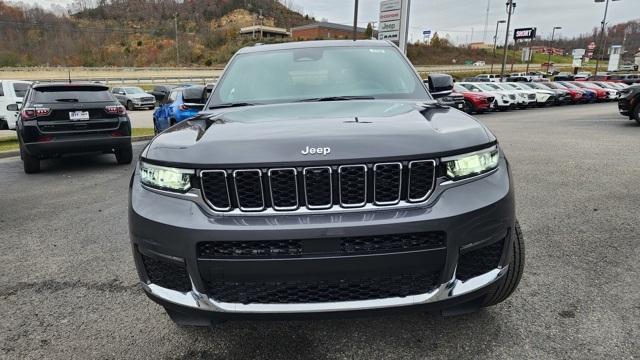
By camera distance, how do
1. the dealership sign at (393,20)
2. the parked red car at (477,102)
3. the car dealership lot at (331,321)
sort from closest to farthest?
the car dealership lot at (331,321) → the parked red car at (477,102) → the dealership sign at (393,20)

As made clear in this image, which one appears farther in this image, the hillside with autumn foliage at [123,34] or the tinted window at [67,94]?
the hillside with autumn foliage at [123,34]

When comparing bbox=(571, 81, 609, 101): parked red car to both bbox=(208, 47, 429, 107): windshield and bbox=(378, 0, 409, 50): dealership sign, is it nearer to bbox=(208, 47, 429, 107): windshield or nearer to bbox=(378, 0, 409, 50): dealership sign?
bbox=(378, 0, 409, 50): dealership sign

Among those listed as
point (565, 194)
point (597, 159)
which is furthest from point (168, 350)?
point (597, 159)

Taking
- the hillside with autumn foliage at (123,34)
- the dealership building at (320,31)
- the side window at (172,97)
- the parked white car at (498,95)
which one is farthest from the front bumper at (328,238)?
the dealership building at (320,31)

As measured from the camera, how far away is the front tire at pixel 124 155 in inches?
314

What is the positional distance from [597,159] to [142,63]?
276 feet

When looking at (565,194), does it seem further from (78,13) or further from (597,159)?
(78,13)

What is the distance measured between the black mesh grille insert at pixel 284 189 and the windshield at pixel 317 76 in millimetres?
1254

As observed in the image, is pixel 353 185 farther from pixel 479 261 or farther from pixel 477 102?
pixel 477 102

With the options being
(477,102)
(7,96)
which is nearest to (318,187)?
(7,96)

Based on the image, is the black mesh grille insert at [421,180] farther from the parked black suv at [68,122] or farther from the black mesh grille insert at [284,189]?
the parked black suv at [68,122]

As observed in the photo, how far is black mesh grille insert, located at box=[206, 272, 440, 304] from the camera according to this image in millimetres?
1867

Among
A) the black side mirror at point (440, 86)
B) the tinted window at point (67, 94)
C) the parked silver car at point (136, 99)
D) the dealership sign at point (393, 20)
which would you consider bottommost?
the parked silver car at point (136, 99)

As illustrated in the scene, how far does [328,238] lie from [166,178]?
2.69ft
